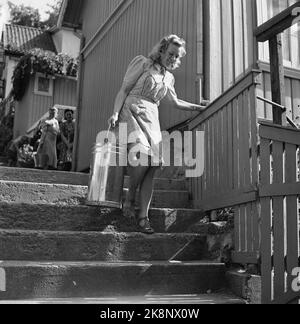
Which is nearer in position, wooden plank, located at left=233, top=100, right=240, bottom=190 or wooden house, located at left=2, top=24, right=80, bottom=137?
wooden plank, located at left=233, top=100, right=240, bottom=190

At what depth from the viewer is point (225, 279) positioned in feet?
13.0

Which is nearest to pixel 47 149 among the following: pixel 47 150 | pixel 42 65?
pixel 47 150

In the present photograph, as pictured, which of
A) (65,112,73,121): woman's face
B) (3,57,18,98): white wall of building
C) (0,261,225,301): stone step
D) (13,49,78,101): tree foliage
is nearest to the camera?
(0,261,225,301): stone step

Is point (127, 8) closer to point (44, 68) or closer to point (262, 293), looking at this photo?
point (262, 293)

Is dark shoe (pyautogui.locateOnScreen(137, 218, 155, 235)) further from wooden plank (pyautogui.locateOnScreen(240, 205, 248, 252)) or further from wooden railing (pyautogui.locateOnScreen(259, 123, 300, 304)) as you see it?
wooden railing (pyautogui.locateOnScreen(259, 123, 300, 304))

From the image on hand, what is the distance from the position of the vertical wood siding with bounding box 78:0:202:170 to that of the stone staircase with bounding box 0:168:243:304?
92.9 inches

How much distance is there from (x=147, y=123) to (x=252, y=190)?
4.13 ft

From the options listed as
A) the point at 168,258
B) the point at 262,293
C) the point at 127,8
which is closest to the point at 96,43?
the point at 127,8

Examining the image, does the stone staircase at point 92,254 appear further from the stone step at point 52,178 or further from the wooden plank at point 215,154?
the stone step at point 52,178

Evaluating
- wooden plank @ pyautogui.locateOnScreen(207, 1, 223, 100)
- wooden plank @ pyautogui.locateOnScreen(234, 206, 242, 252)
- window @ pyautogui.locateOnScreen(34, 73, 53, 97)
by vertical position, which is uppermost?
window @ pyautogui.locateOnScreen(34, 73, 53, 97)

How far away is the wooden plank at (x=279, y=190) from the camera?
3.42 m

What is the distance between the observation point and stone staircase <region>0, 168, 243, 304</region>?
11.6 ft

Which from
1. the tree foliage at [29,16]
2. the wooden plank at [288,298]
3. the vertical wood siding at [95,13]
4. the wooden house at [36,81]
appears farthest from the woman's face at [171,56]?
the tree foliage at [29,16]

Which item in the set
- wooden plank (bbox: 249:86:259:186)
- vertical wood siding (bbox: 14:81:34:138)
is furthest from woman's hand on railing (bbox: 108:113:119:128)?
vertical wood siding (bbox: 14:81:34:138)
